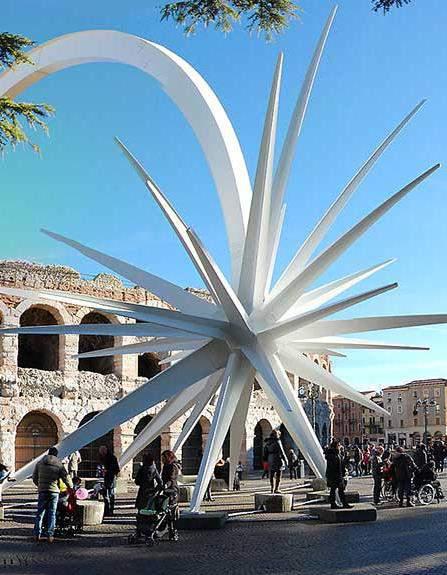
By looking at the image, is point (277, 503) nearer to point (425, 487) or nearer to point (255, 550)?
point (425, 487)

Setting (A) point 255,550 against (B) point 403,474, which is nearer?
(A) point 255,550

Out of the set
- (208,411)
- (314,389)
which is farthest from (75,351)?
(314,389)

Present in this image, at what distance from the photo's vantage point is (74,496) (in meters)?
11.2

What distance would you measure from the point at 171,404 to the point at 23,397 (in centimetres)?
1430

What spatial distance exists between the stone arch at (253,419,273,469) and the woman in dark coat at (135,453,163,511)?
970 inches

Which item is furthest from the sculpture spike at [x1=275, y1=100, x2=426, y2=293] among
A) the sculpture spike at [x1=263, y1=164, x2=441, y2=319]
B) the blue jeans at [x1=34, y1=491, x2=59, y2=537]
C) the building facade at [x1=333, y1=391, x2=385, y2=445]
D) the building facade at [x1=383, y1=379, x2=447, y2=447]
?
the building facade at [x1=333, y1=391, x2=385, y2=445]

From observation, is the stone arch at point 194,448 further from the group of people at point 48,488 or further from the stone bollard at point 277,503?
the group of people at point 48,488

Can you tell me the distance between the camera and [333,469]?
12484mm

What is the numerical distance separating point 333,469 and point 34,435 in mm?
17155

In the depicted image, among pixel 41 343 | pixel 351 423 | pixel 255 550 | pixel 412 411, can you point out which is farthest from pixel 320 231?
pixel 351 423

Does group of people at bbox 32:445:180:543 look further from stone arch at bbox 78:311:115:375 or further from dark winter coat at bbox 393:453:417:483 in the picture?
stone arch at bbox 78:311:115:375

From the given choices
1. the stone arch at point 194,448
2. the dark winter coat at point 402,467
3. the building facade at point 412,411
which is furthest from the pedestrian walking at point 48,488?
the building facade at point 412,411

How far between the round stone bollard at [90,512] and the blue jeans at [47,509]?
3.86 feet

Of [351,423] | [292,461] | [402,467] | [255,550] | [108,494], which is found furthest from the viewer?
[351,423]
